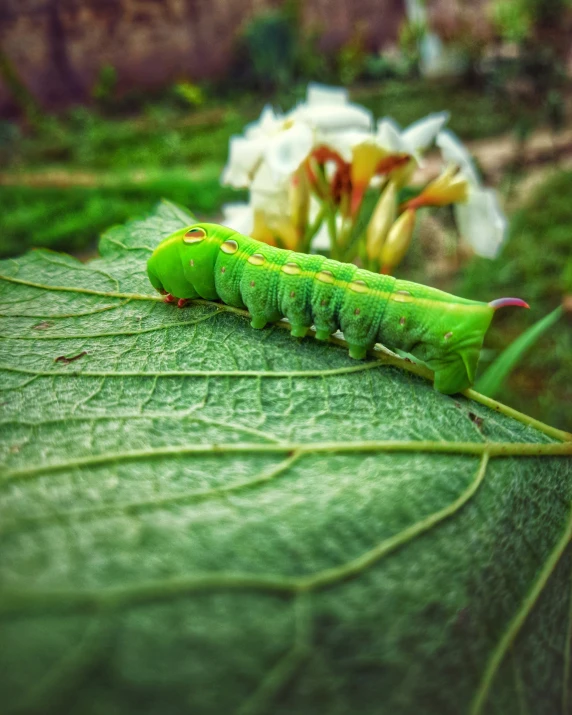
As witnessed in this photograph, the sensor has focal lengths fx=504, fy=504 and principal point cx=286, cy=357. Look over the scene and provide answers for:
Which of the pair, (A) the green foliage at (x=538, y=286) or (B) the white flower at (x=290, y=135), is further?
(A) the green foliage at (x=538, y=286)

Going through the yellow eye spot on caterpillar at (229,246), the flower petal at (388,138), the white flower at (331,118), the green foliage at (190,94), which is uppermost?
the green foliage at (190,94)

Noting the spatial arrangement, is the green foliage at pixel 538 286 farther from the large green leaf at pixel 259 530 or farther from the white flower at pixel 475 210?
the large green leaf at pixel 259 530

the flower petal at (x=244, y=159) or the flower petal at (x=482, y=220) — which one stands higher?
the flower petal at (x=244, y=159)

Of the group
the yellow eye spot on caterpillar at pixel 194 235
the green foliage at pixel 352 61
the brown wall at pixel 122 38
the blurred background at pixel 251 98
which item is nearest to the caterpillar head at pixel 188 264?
the yellow eye spot on caterpillar at pixel 194 235

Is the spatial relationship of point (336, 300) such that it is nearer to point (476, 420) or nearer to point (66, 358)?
point (476, 420)

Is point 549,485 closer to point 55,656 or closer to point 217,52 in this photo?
point 55,656

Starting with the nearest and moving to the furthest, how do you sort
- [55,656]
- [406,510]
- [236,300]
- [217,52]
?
[55,656] < [406,510] < [236,300] < [217,52]

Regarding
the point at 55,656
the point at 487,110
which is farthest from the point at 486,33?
the point at 55,656
